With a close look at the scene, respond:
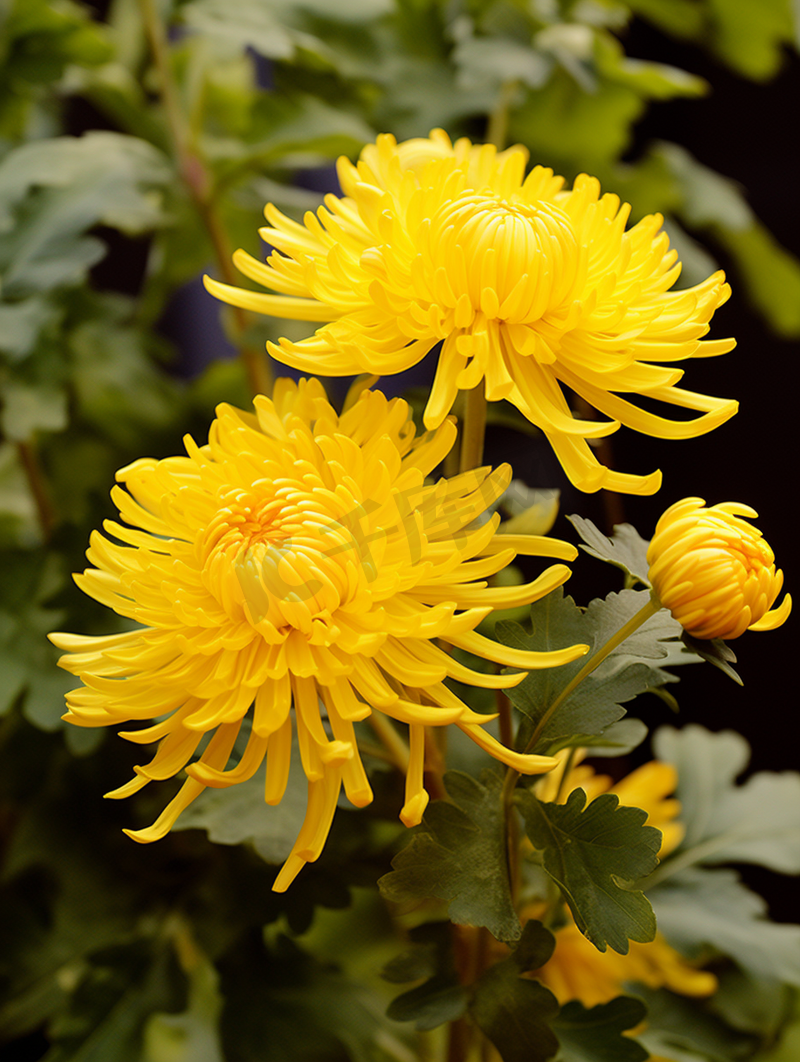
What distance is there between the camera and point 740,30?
37.9 inches

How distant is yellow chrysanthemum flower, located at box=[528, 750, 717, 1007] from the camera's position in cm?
55

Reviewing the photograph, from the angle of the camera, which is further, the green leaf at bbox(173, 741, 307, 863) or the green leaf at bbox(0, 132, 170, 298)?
the green leaf at bbox(0, 132, 170, 298)

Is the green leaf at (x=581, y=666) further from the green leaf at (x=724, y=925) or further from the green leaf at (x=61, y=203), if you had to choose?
the green leaf at (x=61, y=203)

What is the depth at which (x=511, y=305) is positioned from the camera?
0.33 metres

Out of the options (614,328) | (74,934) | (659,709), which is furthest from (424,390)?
(659,709)

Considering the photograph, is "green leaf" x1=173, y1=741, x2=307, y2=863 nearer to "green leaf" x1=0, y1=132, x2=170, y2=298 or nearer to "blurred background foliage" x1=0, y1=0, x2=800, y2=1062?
"blurred background foliage" x1=0, y1=0, x2=800, y2=1062

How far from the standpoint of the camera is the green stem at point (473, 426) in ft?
1.20

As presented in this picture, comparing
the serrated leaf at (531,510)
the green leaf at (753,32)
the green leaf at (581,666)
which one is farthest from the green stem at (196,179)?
the green leaf at (753,32)

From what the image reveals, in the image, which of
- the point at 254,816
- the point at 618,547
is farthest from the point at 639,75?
the point at 254,816

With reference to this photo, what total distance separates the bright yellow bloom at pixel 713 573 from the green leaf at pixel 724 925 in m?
0.31

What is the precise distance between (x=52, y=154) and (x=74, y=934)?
0.59 m

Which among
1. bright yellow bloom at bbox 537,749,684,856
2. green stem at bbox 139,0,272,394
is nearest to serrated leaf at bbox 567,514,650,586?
bright yellow bloom at bbox 537,749,684,856

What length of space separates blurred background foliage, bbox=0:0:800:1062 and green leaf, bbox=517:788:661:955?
14 cm

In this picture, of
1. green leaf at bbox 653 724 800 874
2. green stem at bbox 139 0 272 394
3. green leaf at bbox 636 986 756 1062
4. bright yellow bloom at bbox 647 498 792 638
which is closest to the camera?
bright yellow bloom at bbox 647 498 792 638
